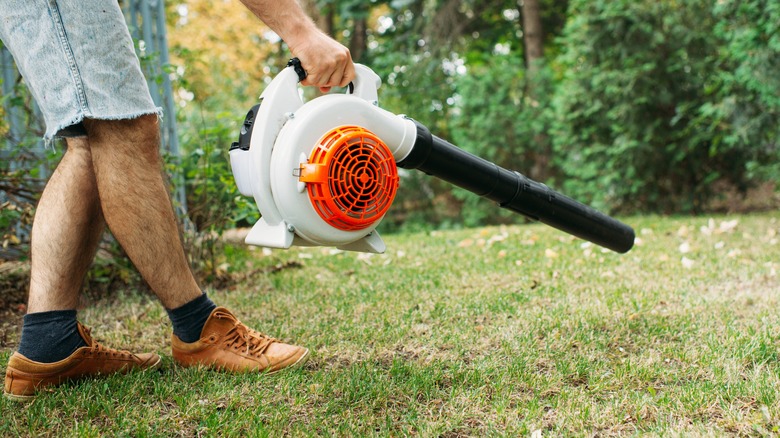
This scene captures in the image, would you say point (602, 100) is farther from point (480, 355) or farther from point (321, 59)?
point (321, 59)

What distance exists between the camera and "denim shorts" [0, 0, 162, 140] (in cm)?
155

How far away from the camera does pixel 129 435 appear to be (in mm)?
1447

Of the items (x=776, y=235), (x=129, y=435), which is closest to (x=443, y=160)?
(x=129, y=435)

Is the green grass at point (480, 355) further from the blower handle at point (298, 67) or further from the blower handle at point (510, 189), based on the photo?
the blower handle at point (298, 67)

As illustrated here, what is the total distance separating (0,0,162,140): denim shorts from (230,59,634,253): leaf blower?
341 millimetres

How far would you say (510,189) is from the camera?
202 centimetres

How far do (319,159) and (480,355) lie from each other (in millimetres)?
805

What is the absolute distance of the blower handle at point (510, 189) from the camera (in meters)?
1.88

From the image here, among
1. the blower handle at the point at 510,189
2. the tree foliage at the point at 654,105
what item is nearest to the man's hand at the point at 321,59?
the blower handle at the point at 510,189

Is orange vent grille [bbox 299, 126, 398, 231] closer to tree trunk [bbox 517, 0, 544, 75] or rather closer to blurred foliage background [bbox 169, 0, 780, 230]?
blurred foliage background [bbox 169, 0, 780, 230]

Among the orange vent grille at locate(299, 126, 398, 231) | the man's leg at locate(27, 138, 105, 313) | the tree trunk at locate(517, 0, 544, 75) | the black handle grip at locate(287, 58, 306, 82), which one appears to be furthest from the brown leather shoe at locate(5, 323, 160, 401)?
the tree trunk at locate(517, 0, 544, 75)

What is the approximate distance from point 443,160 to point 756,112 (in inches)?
161

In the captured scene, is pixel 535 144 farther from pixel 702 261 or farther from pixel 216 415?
pixel 216 415

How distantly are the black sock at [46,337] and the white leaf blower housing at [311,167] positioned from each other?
1.72 feet
